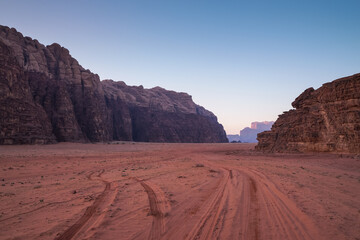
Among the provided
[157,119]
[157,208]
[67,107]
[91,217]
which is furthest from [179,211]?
[157,119]

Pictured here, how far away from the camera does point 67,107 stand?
51.8 meters

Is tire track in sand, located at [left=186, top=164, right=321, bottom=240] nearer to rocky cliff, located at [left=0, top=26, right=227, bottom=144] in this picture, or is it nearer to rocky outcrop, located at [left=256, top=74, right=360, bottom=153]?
rocky outcrop, located at [left=256, top=74, right=360, bottom=153]

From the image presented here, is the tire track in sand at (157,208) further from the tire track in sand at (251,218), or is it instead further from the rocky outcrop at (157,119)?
the rocky outcrop at (157,119)

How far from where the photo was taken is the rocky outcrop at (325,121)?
68.9 ft

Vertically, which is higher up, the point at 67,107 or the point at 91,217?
the point at 67,107

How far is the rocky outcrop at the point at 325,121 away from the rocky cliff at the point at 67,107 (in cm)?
3973

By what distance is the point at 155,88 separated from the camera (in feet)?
427

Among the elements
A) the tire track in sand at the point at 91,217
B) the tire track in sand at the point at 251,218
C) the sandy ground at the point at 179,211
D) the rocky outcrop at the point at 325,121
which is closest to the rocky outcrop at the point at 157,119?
the rocky outcrop at the point at 325,121

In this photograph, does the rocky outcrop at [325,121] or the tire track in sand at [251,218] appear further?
the rocky outcrop at [325,121]

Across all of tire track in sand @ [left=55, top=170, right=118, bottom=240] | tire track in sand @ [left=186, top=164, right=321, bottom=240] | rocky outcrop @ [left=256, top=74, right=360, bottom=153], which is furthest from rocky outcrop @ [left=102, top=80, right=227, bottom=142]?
tire track in sand @ [left=186, top=164, right=321, bottom=240]

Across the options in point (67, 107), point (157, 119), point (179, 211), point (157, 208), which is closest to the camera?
point (179, 211)

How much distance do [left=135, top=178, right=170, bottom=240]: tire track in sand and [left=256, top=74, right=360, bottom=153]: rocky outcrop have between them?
20779 mm

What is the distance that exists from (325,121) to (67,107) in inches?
2022

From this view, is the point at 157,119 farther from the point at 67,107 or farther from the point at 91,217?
the point at 91,217
